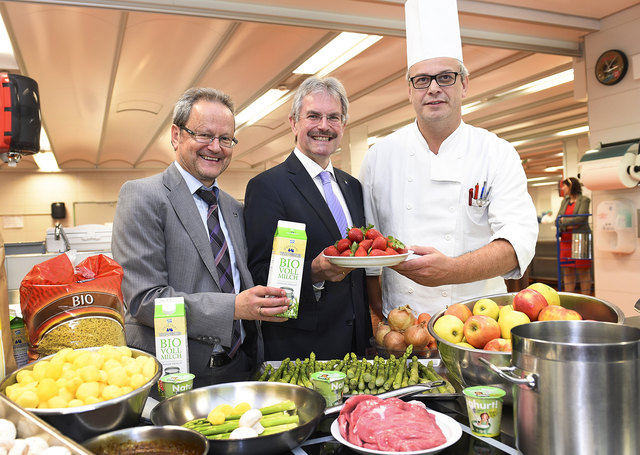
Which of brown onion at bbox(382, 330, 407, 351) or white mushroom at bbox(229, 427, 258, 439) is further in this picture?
brown onion at bbox(382, 330, 407, 351)

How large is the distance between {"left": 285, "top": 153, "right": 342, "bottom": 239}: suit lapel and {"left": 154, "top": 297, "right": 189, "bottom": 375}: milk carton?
103 centimetres

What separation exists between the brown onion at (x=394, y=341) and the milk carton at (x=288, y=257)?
44 cm

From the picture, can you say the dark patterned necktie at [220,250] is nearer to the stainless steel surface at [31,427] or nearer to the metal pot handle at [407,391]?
the metal pot handle at [407,391]

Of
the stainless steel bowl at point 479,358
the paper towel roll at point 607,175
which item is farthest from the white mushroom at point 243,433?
the paper towel roll at point 607,175

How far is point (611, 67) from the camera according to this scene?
5.19 m

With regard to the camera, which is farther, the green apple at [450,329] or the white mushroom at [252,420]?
the green apple at [450,329]

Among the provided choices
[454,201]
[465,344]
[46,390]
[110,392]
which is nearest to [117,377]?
[110,392]

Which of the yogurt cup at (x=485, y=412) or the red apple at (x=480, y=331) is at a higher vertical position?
the red apple at (x=480, y=331)

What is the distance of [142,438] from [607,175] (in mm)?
5123

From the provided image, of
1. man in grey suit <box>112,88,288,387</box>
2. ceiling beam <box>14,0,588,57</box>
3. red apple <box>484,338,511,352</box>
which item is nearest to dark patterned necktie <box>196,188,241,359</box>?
man in grey suit <box>112,88,288,387</box>

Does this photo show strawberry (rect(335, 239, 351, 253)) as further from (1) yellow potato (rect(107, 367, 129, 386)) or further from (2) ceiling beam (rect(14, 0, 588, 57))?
(2) ceiling beam (rect(14, 0, 588, 57))

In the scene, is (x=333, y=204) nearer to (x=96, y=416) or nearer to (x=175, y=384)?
(x=175, y=384)

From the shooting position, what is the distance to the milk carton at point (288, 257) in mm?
1641

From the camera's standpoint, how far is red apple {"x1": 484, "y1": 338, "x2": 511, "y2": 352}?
139cm
